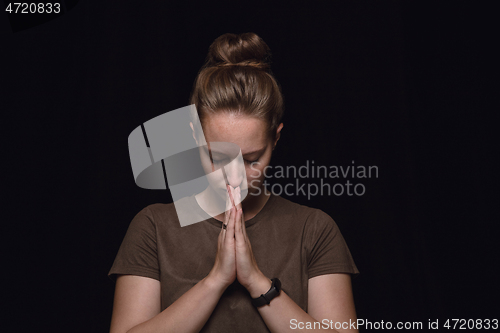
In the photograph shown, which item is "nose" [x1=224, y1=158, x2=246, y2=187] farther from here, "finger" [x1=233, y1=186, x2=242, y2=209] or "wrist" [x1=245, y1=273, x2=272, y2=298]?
"wrist" [x1=245, y1=273, x2=272, y2=298]

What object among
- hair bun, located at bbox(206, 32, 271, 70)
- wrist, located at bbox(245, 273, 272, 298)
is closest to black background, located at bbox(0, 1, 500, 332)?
hair bun, located at bbox(206, 32, 271, 70)

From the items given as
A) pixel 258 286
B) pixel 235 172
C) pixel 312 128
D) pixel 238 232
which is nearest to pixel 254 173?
pixel 235 172

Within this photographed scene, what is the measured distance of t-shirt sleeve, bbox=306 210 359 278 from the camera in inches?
49.4

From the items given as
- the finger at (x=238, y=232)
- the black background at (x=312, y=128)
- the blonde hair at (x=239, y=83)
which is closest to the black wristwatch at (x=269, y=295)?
the finger at (x=238, y=232)

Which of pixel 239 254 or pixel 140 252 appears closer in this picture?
pixel 239 254

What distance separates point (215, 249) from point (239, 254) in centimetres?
16

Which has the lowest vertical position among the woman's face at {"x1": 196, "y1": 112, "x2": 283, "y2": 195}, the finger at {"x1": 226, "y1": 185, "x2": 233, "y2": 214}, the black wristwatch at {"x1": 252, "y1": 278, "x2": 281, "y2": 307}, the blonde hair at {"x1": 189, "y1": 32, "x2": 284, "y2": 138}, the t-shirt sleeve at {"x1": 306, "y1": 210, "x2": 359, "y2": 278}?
the black wristwatch at {"x1": 252, "y1": 278, "x2": 281, "y2": 307}

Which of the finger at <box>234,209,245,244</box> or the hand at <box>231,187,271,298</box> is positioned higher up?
the finger at <box>234,209,245,244</box>

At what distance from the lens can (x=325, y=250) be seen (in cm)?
128

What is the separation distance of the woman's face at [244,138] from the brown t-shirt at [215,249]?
6.0 inches

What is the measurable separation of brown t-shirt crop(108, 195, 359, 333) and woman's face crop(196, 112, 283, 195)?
0.15 m

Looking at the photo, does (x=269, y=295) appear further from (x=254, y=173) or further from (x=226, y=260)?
(x=254, y=173)

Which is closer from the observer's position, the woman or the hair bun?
the woman

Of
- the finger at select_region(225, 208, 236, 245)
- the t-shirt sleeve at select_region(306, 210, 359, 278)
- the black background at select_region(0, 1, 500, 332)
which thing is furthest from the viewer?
the black background at select_region(0, 1, 500, 332)
